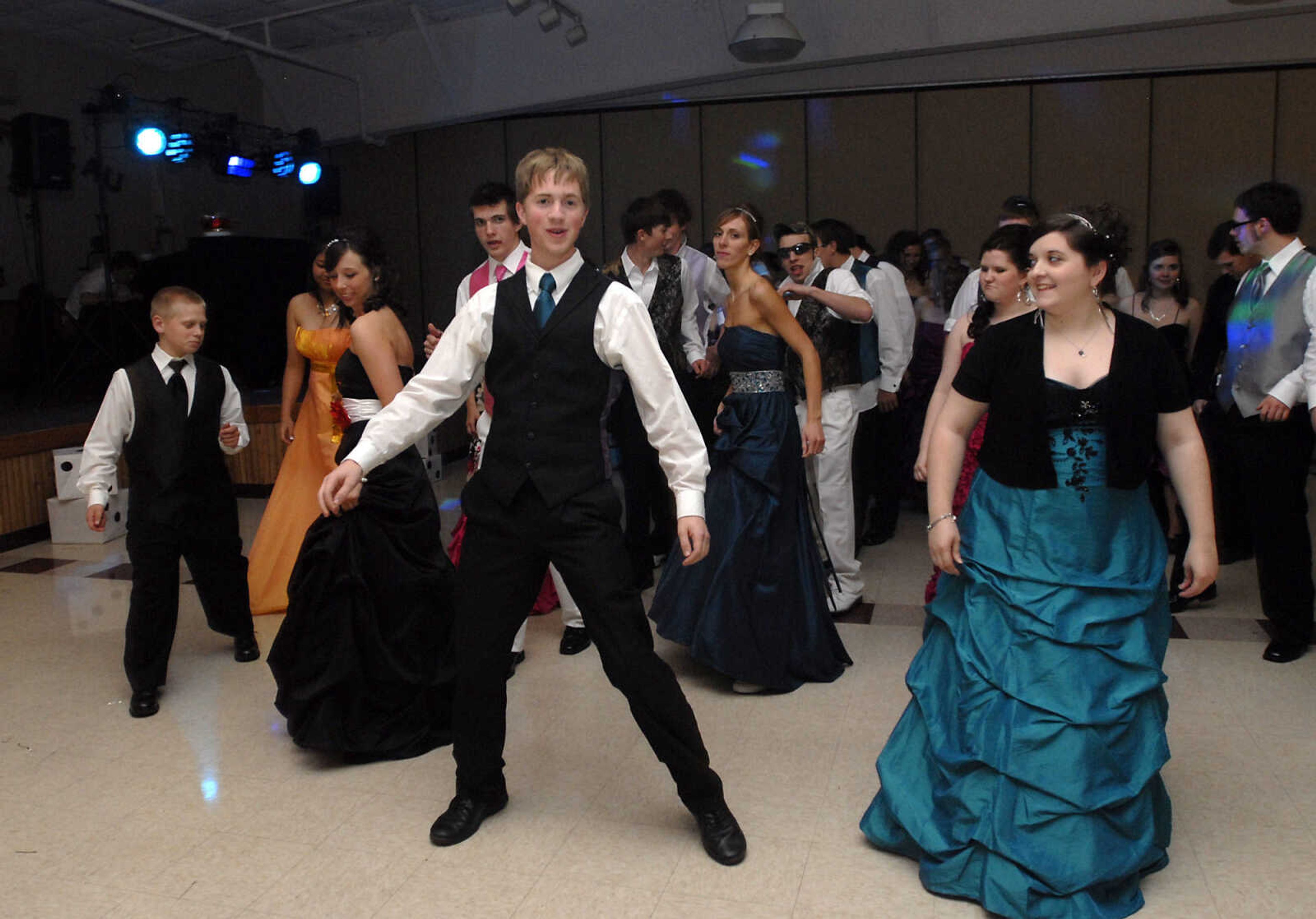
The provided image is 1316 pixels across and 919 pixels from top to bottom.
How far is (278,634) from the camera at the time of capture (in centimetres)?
284

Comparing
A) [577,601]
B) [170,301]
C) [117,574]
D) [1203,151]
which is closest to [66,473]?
[117,574]

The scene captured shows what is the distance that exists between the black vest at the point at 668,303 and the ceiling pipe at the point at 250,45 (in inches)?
169

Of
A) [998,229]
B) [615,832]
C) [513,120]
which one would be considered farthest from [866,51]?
[615,832]

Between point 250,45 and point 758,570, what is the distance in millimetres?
6230

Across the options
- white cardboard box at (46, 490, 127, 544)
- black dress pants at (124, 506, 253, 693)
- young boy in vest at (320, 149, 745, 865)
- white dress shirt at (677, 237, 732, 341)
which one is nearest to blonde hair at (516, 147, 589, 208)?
young boy in vest at (320, 149, 745, 865)

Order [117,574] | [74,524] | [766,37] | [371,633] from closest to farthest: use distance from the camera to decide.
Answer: [371,633] → [117,574] → [74,524] → [766,37]

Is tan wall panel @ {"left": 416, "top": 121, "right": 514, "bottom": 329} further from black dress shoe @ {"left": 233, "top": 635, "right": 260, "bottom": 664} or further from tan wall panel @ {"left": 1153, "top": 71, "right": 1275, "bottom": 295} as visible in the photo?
black dress shoe @ {"left": 233, "top": 635, "right": 260, "bottom": 664}

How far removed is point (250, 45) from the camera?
770 cm

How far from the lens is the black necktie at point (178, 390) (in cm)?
337

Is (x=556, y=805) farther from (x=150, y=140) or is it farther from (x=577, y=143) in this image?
(x=577, y=143)

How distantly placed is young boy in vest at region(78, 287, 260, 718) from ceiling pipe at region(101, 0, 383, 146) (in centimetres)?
439

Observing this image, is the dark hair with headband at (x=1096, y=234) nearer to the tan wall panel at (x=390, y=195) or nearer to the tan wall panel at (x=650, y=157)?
the tan wall panel at (x=650, y=157)

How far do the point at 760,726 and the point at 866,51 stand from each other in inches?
233

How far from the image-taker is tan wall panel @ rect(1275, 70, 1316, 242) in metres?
7.79
